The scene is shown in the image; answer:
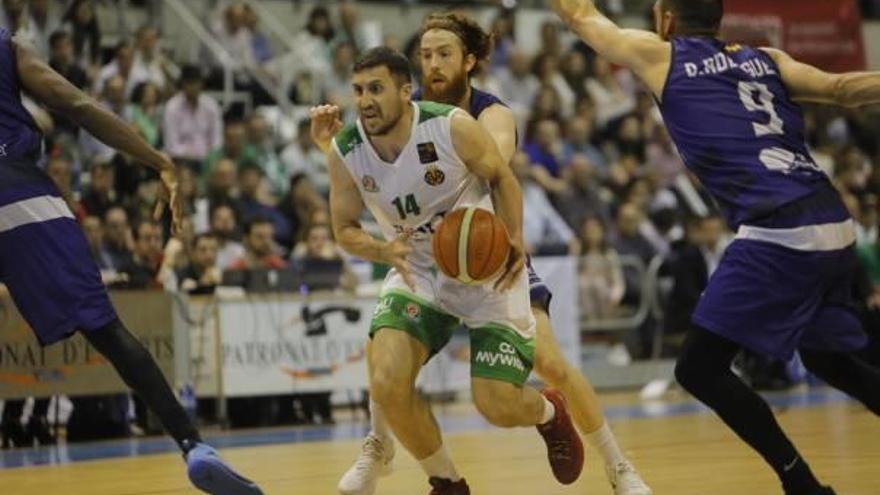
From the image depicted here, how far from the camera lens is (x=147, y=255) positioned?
14133mm

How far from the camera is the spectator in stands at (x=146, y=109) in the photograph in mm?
17312

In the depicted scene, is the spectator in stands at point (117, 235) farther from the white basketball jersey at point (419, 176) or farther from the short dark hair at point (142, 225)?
the white basketball jersey at point (419, 176)

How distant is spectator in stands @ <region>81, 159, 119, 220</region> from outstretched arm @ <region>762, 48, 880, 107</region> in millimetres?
9070

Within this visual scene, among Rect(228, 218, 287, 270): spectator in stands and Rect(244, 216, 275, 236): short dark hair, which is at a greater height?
Rect(244, 216, 275, 236): short dark hair

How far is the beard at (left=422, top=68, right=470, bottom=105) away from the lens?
313 inches

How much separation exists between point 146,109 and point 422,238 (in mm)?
10614

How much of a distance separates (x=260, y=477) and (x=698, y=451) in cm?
257

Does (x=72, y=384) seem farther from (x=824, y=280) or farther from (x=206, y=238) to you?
(x=824, y=280)

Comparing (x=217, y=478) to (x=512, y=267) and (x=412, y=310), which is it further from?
(x=512, y=267)

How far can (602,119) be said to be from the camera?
73.3ft

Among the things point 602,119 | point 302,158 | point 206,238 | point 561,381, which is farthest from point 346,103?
point 561,381

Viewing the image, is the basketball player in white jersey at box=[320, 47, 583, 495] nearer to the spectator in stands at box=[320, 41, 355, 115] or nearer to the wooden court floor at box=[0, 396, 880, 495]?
the wooden court floor at box=[0, 396, 880, 495]

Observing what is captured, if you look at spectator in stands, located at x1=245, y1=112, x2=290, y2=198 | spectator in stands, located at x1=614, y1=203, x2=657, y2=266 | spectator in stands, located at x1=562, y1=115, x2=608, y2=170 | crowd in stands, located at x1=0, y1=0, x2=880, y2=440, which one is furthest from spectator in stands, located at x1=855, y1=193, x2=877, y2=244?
spectator in stands, located at x1=245, y1=112, x2=290, y2=198

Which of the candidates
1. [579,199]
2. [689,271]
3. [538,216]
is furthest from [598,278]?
[579,199]
